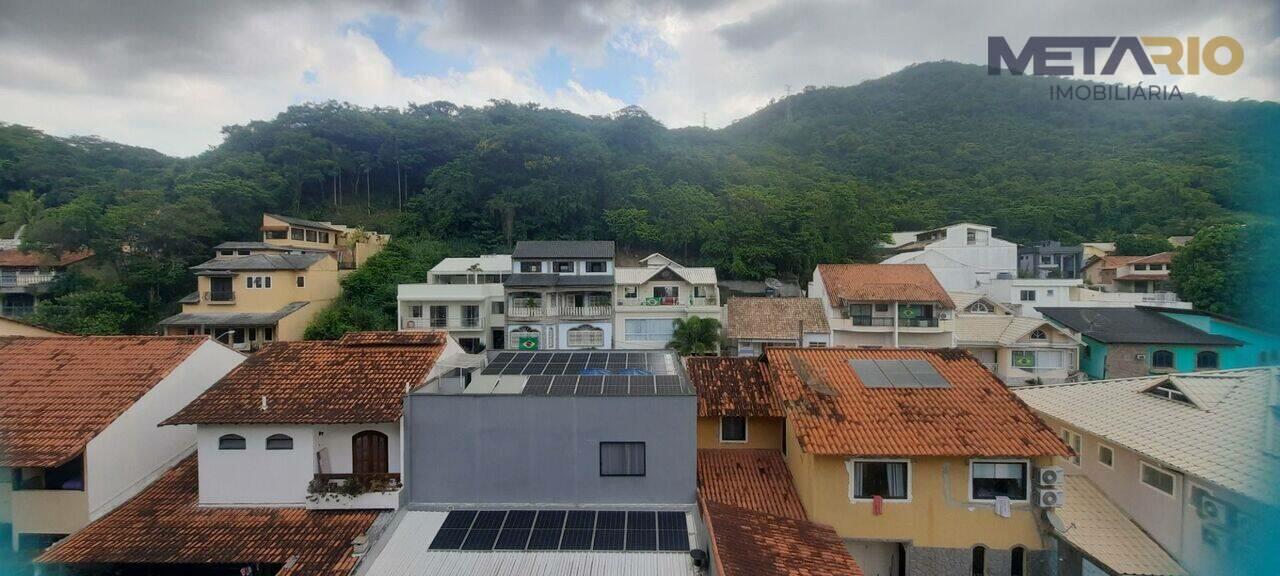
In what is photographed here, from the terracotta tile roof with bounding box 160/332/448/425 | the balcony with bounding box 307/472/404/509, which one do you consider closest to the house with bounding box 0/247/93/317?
the terracotta tile roof with bounding box 160/332/448/425

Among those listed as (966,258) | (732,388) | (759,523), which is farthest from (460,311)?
(966,258)

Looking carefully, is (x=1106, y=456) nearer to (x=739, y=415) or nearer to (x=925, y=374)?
(x=925, y=374)

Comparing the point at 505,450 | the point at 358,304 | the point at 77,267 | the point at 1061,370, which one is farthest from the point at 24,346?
the point at 1061,370

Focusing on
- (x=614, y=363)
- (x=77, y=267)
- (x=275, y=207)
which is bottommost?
(x=614, y=363)

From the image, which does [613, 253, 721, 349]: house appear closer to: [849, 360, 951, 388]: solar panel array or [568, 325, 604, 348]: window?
[568, 325, 604, 348]: window

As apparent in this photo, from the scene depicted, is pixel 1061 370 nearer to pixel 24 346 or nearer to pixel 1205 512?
pixel 1205 512

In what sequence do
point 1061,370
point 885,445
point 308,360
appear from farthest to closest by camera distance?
point 1061,370 < point 308,360 < point 885,445

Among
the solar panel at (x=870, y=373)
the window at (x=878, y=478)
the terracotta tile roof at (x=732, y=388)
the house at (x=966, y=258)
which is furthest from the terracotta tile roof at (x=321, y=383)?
the house at (x=966, y=258)
